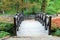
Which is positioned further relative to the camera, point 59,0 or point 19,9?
point 59,0

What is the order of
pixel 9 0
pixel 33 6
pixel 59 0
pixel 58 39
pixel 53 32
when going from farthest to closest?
pixel 59 0 → pixel 33 6 → pixel 9 0 → pixel 53 32 → pixel 58 39

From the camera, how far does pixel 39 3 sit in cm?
2873

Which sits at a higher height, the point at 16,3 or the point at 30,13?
the point at 16,3

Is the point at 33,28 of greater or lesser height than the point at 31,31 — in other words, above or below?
below

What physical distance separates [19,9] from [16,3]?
3.33ft

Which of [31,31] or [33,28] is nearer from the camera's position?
[31,31]

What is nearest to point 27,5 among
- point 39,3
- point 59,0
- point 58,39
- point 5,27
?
point 39,3

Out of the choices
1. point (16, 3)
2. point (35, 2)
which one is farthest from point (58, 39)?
point (35, 2)

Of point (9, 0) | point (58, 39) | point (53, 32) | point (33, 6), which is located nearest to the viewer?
point (58, 39)

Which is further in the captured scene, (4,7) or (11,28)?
(4,7)

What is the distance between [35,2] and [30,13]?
5.98 feet

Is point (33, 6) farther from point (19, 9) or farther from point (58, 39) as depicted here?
point (58, 39)

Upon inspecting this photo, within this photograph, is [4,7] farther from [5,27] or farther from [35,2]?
[5,27]

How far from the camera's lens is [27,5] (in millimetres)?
26250
